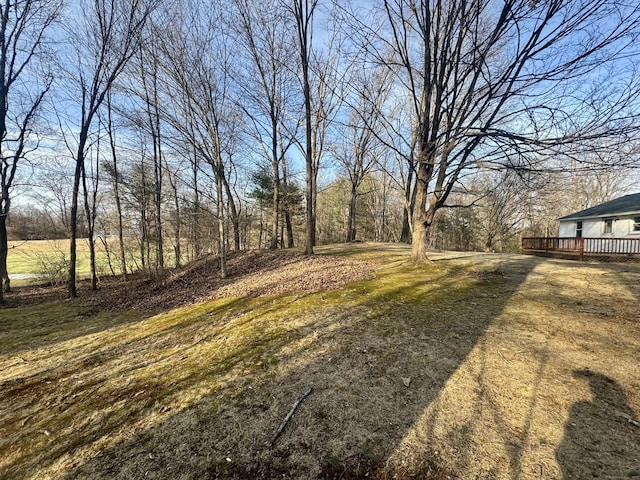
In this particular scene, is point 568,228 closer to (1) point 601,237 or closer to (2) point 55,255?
(1) point 601,237

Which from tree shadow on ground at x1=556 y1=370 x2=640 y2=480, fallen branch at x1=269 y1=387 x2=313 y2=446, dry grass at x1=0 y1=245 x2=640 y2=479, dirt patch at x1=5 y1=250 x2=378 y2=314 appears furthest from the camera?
dirt patch at x1=5 y1=250 x2=378 y2=314

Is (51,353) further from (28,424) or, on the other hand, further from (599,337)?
A: (599,337)

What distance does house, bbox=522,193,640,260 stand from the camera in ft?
38.7

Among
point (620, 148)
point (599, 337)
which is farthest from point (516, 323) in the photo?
point (620, 148)

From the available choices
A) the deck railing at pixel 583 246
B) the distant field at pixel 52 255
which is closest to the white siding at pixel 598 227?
the deck railing at pixel 583 246

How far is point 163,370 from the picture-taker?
10.8 feet

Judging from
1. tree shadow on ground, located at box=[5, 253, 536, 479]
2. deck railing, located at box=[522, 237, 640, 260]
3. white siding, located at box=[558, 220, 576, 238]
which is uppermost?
white siding, located at box=[558, 220, 576, 238]

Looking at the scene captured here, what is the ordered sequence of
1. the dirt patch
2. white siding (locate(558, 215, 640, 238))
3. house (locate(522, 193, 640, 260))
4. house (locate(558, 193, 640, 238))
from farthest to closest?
1. white siding (locate(558, 215, 640, 238))
2. house (locate(558, 193, 640, 238))
3. house (locate(522, 193, 640, 260))
4. the dirt patch

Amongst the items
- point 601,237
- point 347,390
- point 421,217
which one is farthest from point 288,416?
point 601,237

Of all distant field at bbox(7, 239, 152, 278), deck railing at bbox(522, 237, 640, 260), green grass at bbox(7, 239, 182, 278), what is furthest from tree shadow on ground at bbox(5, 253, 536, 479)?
distant field at bbox(7, 239, 152, 278)

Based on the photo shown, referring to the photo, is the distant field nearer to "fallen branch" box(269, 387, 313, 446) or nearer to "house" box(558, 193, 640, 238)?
"fallen branch" box(269, 387, 313, 446)

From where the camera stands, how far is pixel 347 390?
2662 mm

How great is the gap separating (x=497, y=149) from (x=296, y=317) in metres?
5.23

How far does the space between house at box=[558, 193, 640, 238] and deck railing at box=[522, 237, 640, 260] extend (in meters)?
2.53
